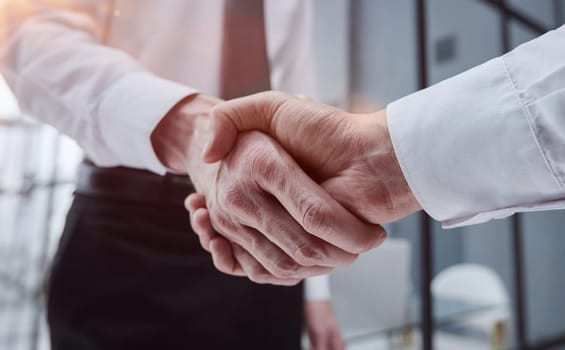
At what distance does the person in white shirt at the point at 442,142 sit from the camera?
35cm

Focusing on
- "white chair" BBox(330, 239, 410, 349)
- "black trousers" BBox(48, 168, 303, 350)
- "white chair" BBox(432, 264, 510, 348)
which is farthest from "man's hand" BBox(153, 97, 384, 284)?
"white chair" BBox(432, 264, 510, 348)

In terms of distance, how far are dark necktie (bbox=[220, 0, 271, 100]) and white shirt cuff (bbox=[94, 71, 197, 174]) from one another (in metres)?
0.09

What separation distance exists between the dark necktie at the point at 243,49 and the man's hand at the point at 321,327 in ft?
1.49

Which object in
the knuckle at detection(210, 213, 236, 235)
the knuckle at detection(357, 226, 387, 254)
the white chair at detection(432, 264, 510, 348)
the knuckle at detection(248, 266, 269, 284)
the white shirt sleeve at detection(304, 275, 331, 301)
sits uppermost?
the knuckle at detection(210, 213, 236, 235)

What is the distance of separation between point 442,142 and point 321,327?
560 mm

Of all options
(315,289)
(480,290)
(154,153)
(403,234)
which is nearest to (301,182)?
(154,153)

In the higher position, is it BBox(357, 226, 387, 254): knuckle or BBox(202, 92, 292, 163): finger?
BBox(202, 92, 292, 163): finger

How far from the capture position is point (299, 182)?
0.42 metres

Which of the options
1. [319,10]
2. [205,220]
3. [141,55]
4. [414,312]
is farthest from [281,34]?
[414,312]

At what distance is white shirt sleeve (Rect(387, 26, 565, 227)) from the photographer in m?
0.34

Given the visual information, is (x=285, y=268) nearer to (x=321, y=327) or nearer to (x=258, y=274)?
(x=258, y=274)

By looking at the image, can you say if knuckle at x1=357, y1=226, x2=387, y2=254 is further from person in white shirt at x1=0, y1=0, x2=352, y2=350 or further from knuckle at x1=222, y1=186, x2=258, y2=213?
knuckle at x1=222, y1=186, x2=258, y2=213

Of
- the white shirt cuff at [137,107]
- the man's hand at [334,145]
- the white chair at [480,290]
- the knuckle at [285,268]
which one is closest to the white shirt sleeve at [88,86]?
the white shirt cuff at [137,107]

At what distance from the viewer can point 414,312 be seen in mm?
1284
